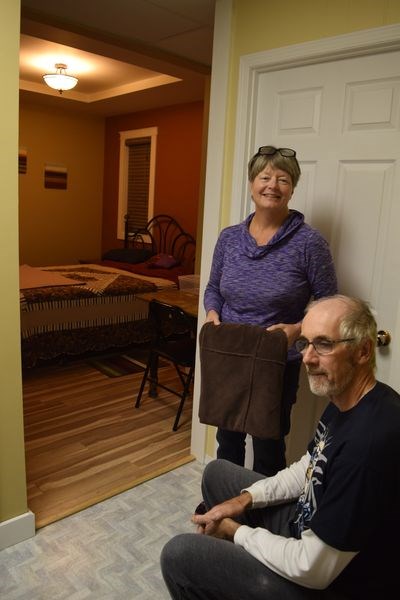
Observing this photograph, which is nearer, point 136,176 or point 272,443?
point 272,443

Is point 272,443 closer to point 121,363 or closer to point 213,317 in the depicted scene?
point 213,317

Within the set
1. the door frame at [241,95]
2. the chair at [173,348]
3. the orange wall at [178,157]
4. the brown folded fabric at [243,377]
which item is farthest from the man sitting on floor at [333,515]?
the orange wall at [178,157]

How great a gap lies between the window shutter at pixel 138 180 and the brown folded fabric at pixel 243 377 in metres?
4.74

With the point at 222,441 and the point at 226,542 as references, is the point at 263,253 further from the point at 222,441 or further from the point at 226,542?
the point at 226,542

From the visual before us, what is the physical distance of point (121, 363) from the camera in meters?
4.14

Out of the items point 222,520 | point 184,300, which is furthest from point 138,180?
point 222,520

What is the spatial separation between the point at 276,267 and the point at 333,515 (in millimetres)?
960

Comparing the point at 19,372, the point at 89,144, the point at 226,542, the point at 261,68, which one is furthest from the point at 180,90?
the point at 226,542

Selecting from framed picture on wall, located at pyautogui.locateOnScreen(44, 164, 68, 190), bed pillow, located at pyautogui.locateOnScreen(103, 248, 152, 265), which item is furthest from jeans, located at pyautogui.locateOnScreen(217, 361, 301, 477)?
framed picture on wall, located at pyautogui.locateOnScreen(44, 164, 68, 190)

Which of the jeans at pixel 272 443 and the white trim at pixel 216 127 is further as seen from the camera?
the white trim at pixel 216 127

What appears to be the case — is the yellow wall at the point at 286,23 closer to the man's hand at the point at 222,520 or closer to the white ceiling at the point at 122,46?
the white ceiling at the point at 122,46

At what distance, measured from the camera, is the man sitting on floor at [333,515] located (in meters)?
0.97

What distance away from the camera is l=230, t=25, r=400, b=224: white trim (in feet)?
5.81

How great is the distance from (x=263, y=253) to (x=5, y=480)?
1304mm
